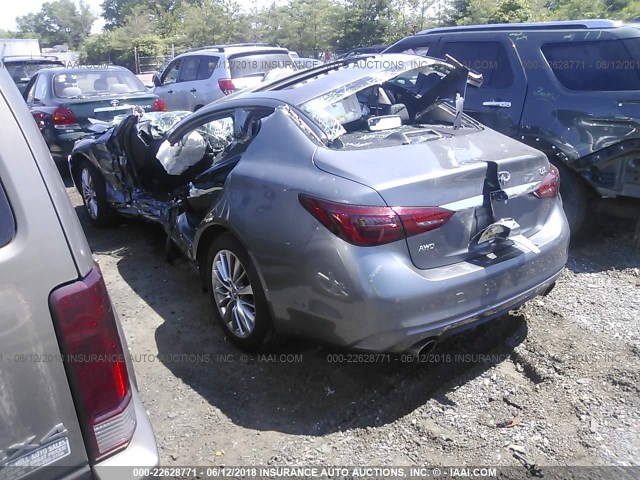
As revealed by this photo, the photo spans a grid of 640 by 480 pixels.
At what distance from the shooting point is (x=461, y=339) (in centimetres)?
342

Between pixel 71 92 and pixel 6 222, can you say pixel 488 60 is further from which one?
pixel 71 92

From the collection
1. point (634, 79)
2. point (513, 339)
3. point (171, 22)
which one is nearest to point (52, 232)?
point (513, 339)

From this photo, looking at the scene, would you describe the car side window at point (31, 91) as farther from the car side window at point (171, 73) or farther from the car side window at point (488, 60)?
the car side window at point (488, 60)

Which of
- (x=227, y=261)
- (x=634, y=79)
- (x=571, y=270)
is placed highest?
(x=634, y=79)

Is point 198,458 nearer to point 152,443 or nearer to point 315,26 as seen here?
point 152,443

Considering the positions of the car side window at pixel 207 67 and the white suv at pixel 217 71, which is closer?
the white suv at pixel 217 71

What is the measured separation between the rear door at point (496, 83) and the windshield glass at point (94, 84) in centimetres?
561

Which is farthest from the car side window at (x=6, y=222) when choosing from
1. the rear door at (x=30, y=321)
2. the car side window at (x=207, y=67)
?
the car side window at (x=207, y=67)

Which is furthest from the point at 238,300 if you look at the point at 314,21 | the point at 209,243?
the point at 314,21

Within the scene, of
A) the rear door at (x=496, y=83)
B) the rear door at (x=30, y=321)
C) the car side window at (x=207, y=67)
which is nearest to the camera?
the rear door at (x=30, y=321)

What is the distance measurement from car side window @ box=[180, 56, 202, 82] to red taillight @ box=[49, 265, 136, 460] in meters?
10.6

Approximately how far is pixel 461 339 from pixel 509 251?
2.66ft

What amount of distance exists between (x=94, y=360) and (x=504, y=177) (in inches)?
86.4

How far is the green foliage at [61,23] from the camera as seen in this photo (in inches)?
3841
